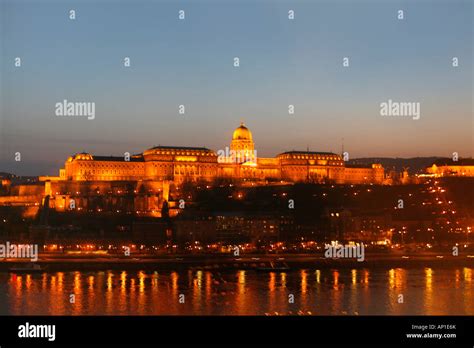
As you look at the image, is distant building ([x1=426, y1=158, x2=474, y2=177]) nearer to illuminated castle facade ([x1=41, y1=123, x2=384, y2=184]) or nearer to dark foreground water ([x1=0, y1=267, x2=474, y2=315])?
illuminated castle facade ([x1=41, y1=123, x2=384, y2=184])

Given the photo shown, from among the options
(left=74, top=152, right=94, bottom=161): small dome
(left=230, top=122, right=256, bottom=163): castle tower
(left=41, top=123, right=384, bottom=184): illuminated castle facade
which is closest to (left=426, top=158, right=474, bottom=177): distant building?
(left=41, top=123, right=384, bottom=184): illuminated castle facade

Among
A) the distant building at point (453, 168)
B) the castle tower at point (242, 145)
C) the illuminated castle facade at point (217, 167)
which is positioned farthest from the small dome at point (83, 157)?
the distant building at point (453, 168)

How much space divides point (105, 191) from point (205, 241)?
1448 centimetres

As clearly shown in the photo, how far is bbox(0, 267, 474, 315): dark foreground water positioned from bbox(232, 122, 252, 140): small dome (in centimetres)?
4005

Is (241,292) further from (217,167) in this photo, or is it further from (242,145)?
(242,145)

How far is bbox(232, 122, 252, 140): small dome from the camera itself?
74938 mm

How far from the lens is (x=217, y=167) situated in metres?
68.8

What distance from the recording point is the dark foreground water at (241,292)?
24641 millimetres

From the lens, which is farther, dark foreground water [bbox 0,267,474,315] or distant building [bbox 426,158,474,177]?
distant building [bbox 426,158,474,177]

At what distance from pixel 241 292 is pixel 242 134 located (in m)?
47.3

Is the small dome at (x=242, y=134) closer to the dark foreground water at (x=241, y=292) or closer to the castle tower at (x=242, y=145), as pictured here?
the castle tower at (x=242, y=145)

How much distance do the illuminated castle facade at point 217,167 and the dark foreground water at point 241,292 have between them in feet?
92.3
